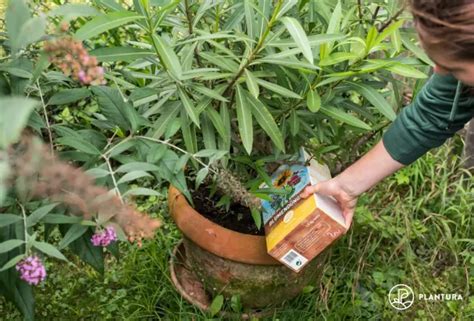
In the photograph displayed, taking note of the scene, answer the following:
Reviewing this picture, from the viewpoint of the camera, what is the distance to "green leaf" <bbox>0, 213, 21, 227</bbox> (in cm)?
131

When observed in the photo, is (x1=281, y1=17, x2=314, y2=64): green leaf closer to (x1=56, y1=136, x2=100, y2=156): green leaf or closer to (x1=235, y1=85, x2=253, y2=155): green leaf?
(x1=235, y1=85, x2=253, y2=155): green leaf

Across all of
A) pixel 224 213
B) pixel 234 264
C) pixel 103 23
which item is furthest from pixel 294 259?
pixel 103 23

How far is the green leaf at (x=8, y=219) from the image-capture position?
1.31m

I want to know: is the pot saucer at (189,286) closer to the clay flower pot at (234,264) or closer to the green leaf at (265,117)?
the clay flower pot at (234,264)

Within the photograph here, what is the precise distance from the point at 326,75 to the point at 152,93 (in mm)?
442

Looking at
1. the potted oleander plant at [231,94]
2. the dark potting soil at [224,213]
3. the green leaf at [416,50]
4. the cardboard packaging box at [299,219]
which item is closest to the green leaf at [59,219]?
the potted oleander plant at [231,94]

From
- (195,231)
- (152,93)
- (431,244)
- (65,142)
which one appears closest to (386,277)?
(431,244)

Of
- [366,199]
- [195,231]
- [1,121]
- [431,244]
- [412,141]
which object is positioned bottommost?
[431,244]

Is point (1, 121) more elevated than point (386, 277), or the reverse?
point (1, 121)

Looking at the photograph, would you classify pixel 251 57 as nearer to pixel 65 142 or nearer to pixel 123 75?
pixel 123 75

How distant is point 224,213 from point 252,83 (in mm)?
672

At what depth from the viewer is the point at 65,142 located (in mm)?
1411

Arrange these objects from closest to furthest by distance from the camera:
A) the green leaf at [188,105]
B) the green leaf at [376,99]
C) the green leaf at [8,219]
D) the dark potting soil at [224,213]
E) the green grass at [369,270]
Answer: the green leaf at [8,219] → the green leaf at [188,105] → the green leaf at [376,99] → the dark potting soil at [224,213] → the green grass at [369,270]

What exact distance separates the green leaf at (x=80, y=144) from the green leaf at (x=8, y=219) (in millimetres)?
195
